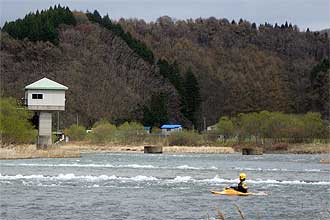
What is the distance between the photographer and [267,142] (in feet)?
331

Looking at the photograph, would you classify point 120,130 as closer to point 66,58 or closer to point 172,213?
point 66,58

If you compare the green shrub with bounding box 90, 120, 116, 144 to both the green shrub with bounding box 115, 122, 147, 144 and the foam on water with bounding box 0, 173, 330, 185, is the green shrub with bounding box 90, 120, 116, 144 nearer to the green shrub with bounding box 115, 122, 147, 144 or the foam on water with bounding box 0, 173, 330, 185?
the green shrub with bounding box 115, 122, 147, 144

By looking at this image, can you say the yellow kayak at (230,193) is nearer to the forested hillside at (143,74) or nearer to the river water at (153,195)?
the river water at (153,195)

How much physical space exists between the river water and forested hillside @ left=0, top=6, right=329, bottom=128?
265 ft

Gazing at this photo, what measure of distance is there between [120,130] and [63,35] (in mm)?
39797

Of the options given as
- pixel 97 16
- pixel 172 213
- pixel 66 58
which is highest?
pixel 97 16

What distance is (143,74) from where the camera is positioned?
143 meters

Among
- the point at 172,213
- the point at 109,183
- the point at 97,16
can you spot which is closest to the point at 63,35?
the point at 97,16

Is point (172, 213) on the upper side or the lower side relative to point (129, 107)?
lower

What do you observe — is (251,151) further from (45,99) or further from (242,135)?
(45,99)

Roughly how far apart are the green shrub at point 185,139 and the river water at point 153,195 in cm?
5491

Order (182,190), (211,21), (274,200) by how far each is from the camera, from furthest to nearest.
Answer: (211,21) → (182,190) → (274,200)

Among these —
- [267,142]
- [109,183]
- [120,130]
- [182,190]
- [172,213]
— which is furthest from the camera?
[120,130]

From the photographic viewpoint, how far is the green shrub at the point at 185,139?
10269 centimetres
